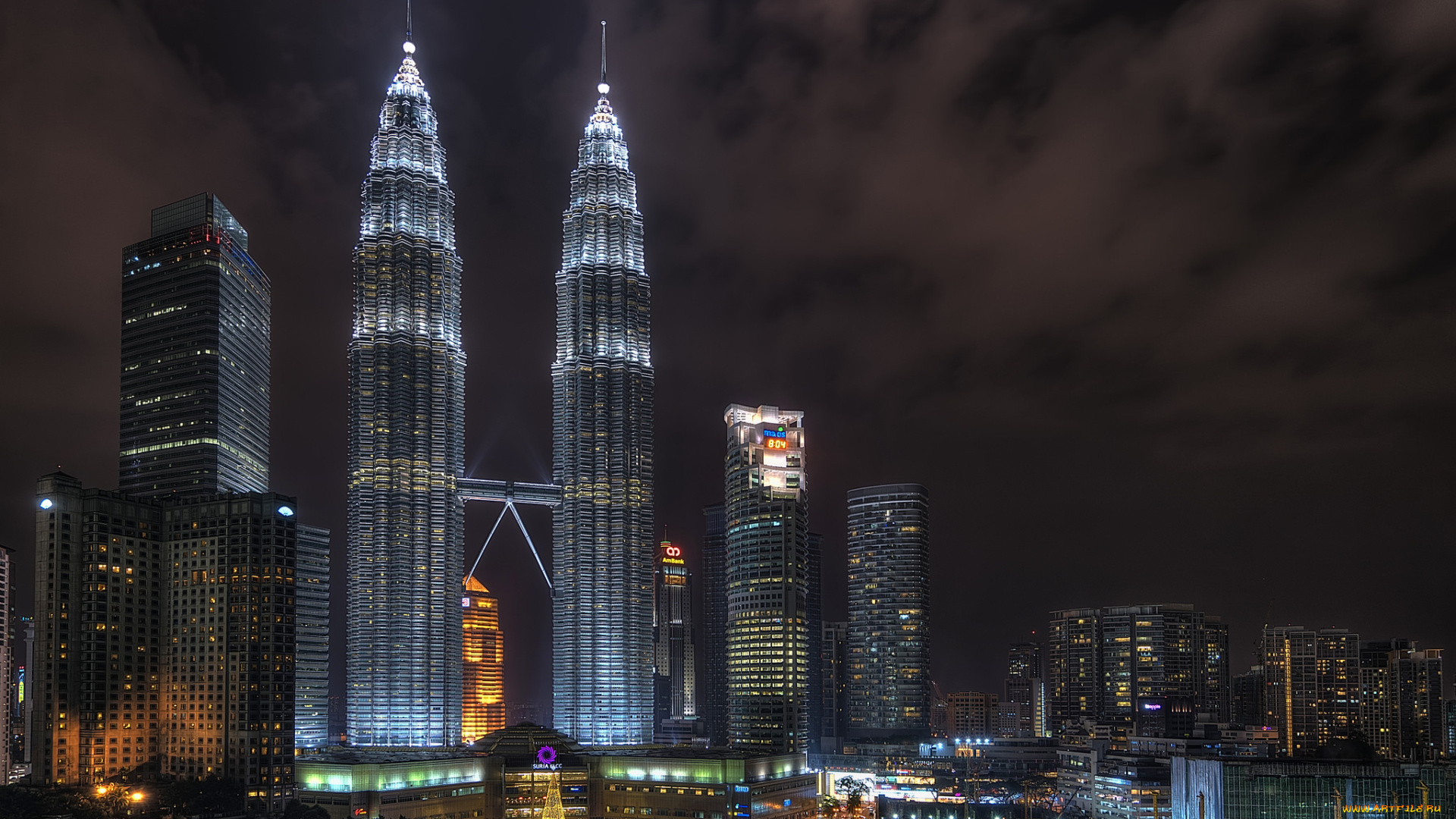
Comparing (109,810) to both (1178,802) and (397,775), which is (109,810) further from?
(1178,802)

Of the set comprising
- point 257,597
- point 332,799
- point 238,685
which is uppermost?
point 257,597

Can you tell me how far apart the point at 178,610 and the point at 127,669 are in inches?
398

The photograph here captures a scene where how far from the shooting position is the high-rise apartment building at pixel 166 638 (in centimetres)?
18012

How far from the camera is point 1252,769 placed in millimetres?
153000

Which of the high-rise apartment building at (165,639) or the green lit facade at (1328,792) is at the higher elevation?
the high-rise apartment building at (165,639)

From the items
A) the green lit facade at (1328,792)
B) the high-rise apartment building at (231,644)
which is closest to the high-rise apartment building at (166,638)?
the high-rise apartment building at (231,644)

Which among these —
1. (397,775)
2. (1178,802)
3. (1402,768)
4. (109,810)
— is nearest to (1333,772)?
(1402,768)

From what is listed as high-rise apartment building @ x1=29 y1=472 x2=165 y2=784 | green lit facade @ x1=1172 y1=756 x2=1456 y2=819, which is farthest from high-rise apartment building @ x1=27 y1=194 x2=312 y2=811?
green lit facade @ x1=1172 y1=756 x2=1456 y2=819

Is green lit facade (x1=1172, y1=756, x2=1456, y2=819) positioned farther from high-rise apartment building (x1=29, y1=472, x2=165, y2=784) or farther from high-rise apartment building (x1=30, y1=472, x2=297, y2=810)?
high-rise apartment building (x1=29, y1=472, x2=165, y2=784)

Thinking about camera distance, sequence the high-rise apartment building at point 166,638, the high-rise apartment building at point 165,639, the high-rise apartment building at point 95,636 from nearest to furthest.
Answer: the high-rise apartment building at point 95,636 → the high-rise apartment building at point 165,639 → the high-rise apartment building at point 166,638

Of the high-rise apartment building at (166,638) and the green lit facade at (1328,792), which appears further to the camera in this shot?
the high-rise apartment building at (166,638)

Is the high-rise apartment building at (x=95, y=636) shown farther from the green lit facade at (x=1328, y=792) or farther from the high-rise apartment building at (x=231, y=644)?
the green lit facade at (x=1328, y=792)

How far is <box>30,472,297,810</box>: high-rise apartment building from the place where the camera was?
180125 millimetres

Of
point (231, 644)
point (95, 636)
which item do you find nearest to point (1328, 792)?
point (231, 644)
